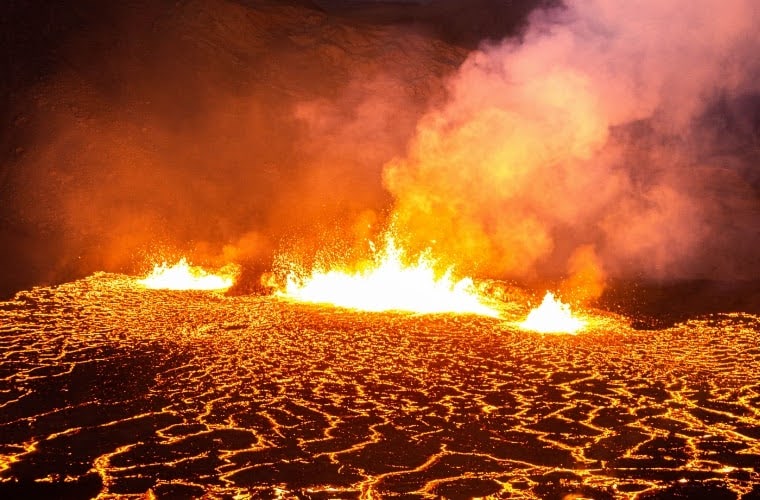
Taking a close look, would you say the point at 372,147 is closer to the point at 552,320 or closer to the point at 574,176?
the point at 574,176

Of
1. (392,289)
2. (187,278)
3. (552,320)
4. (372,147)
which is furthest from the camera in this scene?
(372,147)

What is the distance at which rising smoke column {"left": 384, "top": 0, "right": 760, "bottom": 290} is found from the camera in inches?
527

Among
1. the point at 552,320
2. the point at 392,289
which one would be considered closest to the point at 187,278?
the point at 392,289

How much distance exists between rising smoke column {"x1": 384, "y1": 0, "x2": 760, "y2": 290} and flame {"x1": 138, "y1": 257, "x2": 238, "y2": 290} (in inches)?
184

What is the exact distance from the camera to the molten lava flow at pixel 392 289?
38.0ft

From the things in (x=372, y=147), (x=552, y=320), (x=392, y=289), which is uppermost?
(x=372, y=147)

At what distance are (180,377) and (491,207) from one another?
9866mm

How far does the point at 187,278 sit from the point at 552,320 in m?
7.51

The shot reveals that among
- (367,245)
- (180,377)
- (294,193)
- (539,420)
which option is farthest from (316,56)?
(539,420)

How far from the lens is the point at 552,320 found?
10.5m

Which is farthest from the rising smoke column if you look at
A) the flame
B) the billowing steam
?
the flame

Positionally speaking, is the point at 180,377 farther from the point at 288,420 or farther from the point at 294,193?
the point at 294,193

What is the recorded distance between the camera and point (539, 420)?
6152mm

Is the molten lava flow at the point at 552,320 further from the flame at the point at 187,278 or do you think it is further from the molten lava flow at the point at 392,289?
the flame at the point at 187,278
